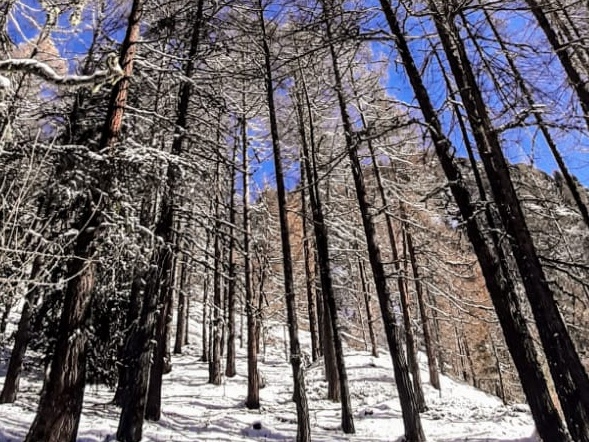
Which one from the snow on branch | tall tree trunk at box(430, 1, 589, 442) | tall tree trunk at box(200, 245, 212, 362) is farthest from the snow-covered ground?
the snow on branch

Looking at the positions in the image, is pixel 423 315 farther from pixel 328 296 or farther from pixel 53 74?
pixel 53 74

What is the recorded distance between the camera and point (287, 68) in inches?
375

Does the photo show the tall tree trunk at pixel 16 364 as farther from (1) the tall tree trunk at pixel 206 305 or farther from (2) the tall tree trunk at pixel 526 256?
(2) the tall tree trunk at pixel 526 256

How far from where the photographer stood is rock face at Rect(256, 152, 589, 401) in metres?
7.36

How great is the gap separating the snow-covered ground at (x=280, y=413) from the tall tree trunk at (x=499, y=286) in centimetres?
423

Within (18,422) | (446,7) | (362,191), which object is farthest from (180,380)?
(446,7)

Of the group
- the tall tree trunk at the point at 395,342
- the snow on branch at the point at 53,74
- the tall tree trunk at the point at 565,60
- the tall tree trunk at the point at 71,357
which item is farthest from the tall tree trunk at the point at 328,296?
the snow on branch at the point at 53,74

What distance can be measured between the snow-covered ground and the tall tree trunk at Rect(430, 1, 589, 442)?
13.8ft

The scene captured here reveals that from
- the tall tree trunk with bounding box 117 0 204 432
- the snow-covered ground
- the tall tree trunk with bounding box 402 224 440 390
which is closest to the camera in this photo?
the tall tree trunk with bounding box 117 0 204 432

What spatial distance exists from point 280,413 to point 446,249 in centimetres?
756

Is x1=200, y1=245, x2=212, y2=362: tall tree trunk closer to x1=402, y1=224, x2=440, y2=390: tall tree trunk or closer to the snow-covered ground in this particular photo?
the snow-covered ground

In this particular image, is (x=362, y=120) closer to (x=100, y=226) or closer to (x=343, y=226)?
(x=343, y=226)

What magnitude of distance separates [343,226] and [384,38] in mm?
7734

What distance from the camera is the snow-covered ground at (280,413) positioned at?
7.60 meters
